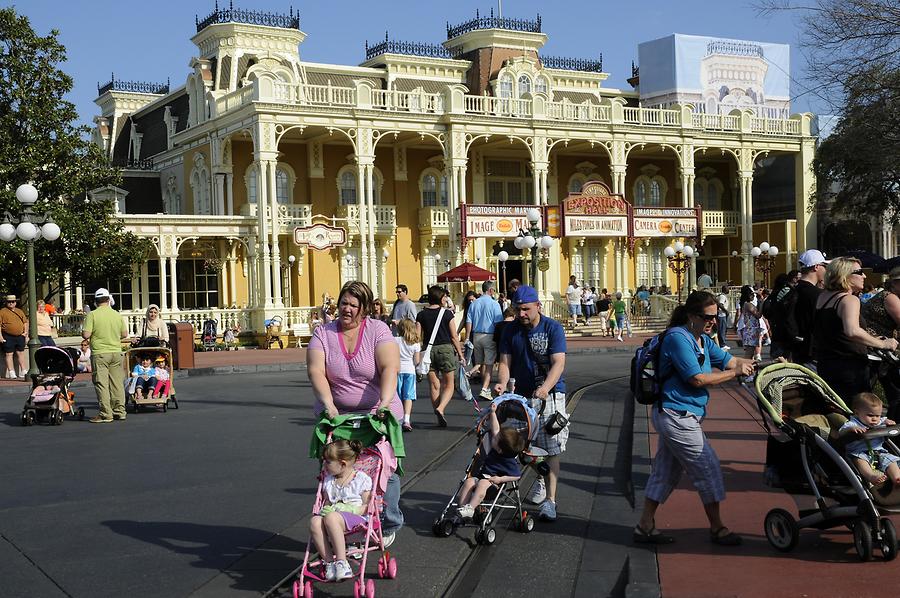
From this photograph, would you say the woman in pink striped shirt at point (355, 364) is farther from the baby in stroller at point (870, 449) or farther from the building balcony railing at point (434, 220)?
the building balcony railing at point (434, 220)

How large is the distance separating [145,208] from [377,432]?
3678 centimetres

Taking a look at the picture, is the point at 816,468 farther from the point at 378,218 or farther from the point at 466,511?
the point at 378,218

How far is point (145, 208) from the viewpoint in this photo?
4094cm

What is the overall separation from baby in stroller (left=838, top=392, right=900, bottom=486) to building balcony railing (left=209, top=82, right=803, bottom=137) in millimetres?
27804

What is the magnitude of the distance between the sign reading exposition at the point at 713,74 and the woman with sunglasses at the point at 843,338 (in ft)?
129

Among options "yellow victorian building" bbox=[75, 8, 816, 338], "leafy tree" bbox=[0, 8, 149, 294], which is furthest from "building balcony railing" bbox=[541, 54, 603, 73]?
"leafy tree" bbox=[0, 8, 149, 294]

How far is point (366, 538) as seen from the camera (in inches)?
236

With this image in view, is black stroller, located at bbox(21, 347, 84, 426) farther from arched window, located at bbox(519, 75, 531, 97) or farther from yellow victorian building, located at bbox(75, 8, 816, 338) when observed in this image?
arched window, located at bbox(519, 75, 531, 97)

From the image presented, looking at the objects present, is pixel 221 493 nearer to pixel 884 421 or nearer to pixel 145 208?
pixel 884 421

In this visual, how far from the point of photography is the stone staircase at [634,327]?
118 feet

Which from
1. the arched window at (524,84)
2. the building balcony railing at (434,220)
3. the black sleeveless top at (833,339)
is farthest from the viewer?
the arched window at (524,84)

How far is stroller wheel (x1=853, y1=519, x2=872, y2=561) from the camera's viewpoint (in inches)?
238

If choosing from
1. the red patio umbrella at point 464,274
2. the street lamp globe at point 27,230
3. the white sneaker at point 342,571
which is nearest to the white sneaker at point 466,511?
the white sneaker at point 342,571

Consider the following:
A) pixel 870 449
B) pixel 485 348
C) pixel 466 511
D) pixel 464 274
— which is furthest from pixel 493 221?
pixel 870 449
